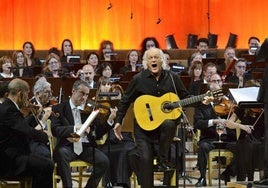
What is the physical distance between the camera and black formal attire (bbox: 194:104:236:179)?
8.66m

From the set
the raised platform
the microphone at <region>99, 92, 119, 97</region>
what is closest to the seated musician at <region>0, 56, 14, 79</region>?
the microphone at <region>99, 92, 119, 97</region>

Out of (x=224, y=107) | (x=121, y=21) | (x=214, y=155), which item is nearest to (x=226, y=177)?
(x=214, y=155)

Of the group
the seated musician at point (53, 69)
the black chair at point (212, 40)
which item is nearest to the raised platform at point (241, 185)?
the seated musician at point (53, 69)

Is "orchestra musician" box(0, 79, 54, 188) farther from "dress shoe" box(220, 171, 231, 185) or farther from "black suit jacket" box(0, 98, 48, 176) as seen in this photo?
"dress shoe" box(220, 171, 231, 185)

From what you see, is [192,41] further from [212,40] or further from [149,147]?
[149,147]

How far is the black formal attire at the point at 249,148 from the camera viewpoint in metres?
8.42

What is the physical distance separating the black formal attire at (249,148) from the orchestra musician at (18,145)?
2514 mm

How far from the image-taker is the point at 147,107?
6.99m

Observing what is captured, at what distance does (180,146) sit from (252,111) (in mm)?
927

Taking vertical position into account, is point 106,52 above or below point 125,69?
above

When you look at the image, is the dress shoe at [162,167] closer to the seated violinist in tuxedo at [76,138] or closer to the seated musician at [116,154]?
the seated violinist in tuxedo at [76,138]

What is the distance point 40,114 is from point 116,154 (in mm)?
1310

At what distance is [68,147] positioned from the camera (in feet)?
25.8

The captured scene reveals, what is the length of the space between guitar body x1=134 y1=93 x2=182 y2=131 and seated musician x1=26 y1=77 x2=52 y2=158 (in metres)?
1.03
